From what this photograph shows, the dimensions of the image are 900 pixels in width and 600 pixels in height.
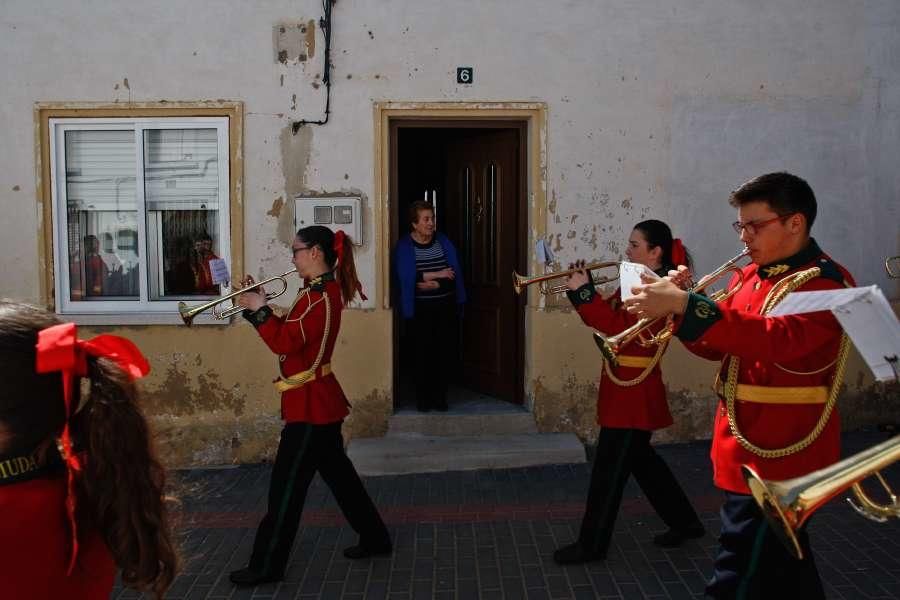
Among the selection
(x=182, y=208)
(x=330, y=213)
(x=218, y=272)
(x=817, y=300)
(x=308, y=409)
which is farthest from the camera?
(x=182, y=208)

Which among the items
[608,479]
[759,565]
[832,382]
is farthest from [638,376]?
[759,565]

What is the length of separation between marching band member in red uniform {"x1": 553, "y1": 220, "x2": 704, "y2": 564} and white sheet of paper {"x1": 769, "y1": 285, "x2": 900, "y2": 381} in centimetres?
193

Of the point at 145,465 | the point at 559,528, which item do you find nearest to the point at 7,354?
the point at 145,465

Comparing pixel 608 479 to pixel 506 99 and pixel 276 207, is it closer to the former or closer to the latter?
pixel 506 99

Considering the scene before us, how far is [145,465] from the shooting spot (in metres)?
2.11

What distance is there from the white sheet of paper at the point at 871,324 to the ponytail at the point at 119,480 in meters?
1.96

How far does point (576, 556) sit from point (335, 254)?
212 cm

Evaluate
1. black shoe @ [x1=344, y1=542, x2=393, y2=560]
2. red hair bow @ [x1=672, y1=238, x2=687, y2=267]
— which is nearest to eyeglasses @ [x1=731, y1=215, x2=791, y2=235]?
red hair bow @ [x1=672, y1=238, x2=687, y2=267]

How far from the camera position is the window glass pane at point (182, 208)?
6895 mm

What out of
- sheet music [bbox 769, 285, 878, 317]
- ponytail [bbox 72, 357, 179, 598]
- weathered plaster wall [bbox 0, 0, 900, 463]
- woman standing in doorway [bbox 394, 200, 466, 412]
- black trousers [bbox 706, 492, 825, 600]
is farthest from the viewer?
woman standing in doorway [bbox 394, 200, 466, 412]

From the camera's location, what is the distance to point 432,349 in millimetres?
7160

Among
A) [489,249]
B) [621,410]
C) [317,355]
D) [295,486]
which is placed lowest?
[295,486]

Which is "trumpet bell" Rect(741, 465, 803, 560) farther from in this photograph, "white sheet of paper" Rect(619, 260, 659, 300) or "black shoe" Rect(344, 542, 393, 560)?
"black shoe" Rect(344, 542, 393, 560)

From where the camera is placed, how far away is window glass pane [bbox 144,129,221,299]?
689 cm
